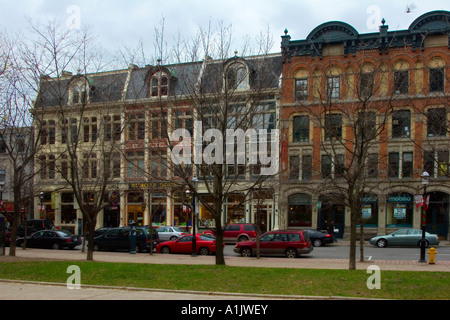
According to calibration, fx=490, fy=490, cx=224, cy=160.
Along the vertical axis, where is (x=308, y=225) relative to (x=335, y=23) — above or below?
below

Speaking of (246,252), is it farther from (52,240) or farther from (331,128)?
(52,240)

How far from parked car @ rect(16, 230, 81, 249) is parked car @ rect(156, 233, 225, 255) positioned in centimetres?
668

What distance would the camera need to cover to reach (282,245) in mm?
25062

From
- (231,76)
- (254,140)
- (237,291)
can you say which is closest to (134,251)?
(254,140)

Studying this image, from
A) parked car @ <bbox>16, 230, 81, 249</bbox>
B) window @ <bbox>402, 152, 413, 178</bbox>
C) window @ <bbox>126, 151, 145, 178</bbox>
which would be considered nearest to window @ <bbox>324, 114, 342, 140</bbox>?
window @ <bbox>126, 151, 145, 178</bbox>

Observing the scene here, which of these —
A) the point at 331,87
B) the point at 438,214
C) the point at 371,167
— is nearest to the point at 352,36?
the point at 438,214

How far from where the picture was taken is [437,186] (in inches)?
1406

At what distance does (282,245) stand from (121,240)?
9778 mm

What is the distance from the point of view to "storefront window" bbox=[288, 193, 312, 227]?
39.7 meters

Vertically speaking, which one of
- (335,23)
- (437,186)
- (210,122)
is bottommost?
(437,186)

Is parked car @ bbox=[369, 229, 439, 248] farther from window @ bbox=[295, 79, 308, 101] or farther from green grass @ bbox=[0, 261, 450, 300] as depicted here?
green grass @ bbox=[0, 261, 450, 300]
